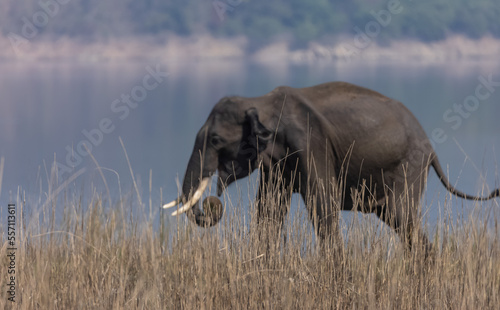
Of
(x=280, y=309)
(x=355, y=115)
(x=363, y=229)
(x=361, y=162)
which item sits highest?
(x=355, y=115)

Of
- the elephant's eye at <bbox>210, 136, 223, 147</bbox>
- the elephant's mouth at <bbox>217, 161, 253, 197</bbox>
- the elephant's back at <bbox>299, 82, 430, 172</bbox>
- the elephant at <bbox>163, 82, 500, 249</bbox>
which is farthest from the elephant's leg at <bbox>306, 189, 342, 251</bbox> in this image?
the elephant's eye at <bbox>210, 136, 223, 147</bbox>

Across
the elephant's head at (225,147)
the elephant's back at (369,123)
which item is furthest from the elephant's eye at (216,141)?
the elephant's back at (369,123)

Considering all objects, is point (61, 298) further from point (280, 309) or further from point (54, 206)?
point (280, 309)

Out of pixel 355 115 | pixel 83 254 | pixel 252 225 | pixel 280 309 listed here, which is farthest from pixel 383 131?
pixel 83 254

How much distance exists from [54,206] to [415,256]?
6.10 feet

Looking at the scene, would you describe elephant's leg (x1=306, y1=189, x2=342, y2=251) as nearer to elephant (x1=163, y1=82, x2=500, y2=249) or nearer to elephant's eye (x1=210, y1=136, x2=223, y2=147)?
elephant (x1=163, y1=82, x2=500, y2=249)

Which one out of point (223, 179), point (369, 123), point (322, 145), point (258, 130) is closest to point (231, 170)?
point (223, 179)

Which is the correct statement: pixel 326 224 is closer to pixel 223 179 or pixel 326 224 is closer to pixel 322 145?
pixel 322 145

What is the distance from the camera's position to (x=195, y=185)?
489 centimetres

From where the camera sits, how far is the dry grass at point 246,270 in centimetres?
368

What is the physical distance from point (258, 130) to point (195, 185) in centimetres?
57

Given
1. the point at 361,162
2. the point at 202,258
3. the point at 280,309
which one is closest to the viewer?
the point at 280,309

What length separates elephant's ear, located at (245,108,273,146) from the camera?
15.2 feet

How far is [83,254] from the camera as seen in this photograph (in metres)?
4.08
